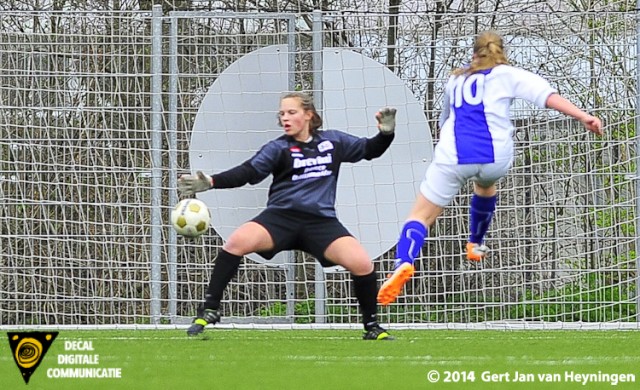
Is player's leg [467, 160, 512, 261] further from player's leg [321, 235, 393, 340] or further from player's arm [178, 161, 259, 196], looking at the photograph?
player's arm [178, 161, 259, 196]

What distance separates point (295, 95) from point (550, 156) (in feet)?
10.7

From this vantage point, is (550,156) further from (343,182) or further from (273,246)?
(273,246)

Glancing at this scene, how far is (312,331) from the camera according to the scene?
9.34 m

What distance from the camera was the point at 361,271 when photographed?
7.98 m

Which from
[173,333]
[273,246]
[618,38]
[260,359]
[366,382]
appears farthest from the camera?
[618,38]

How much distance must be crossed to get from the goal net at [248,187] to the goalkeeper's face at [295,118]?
2587 millimetres

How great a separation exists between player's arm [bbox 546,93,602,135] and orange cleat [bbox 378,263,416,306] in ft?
3.81

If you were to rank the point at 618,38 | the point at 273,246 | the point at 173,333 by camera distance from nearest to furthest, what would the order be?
the point at 273,246
the point at 173,333
the point at 618,38

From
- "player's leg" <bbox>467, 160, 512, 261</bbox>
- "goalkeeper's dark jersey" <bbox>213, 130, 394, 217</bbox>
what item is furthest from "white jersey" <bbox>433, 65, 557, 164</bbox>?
"goalkeeper's dark jersey" <bbox>213, 130, 394, 217</bbox>

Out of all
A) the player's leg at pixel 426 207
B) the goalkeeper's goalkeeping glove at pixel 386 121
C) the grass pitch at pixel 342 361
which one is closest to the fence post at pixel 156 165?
the grass pitch at pixel 342 361

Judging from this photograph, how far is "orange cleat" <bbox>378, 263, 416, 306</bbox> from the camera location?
732 cm

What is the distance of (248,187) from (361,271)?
292cm

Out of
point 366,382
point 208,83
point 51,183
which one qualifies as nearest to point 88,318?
point 51,183

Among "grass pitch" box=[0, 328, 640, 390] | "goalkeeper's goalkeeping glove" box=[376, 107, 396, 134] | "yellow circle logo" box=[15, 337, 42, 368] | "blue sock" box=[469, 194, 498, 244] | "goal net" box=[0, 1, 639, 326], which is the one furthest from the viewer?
"goal net" box=[0, 1, 639, 326]
